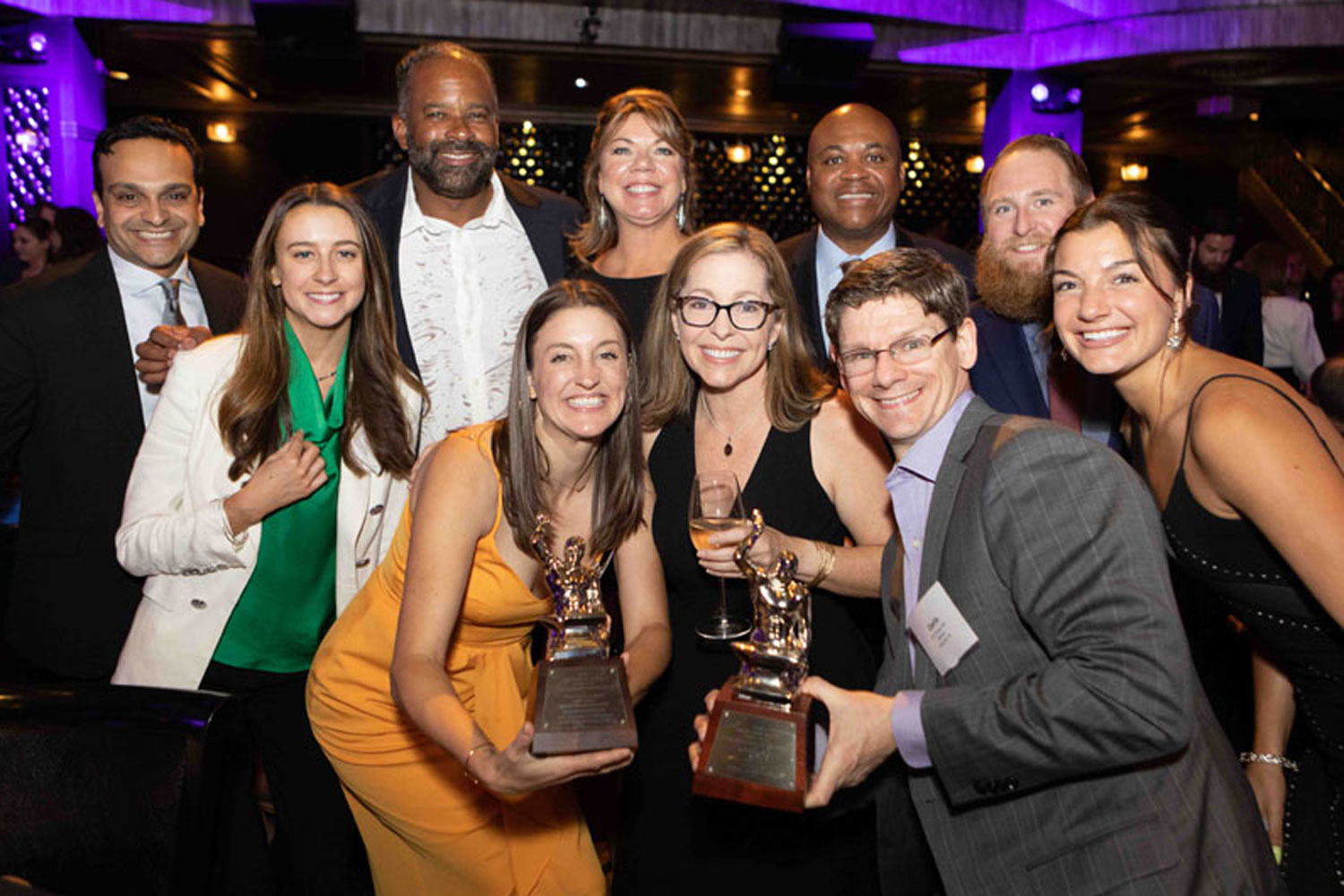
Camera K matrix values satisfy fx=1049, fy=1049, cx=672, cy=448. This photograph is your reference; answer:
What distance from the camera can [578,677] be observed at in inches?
67.6

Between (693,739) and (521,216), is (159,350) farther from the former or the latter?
(693,739)

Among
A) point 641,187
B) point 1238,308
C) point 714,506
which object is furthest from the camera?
point 1238,308

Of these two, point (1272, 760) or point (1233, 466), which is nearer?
point (1233, 466)

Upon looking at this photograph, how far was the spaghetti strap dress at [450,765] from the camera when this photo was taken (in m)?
2.21

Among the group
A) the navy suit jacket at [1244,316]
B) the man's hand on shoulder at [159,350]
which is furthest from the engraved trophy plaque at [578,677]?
the navy suit jacket at [1244,316]

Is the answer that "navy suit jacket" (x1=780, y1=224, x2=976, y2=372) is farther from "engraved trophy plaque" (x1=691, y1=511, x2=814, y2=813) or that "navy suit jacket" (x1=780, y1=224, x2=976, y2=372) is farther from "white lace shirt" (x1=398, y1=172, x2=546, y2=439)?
"engraved trophy plaque" (x1=691, y1=511, x2=814, y2=813)

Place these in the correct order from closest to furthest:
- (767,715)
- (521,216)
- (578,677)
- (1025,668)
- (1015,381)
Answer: (1025,668)
(767,715)
(578,677)
(1015,381)
(521,216)

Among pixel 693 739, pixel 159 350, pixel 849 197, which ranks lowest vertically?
pixel 693 739

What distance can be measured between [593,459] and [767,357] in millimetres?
487

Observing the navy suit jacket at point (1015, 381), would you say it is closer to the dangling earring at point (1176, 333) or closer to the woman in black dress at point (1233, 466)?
the woman in black dress at point (1233, 466)

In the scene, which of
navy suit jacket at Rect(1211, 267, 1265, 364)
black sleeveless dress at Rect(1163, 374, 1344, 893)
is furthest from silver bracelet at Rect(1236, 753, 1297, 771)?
navy suit jacket at Rect(1211, 267, 1265, 364)

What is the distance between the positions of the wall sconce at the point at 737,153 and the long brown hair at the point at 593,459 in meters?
9.83

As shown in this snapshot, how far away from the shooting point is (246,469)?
2463 millimetres

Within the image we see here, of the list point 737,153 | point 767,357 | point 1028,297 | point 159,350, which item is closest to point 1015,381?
point 1028,297
